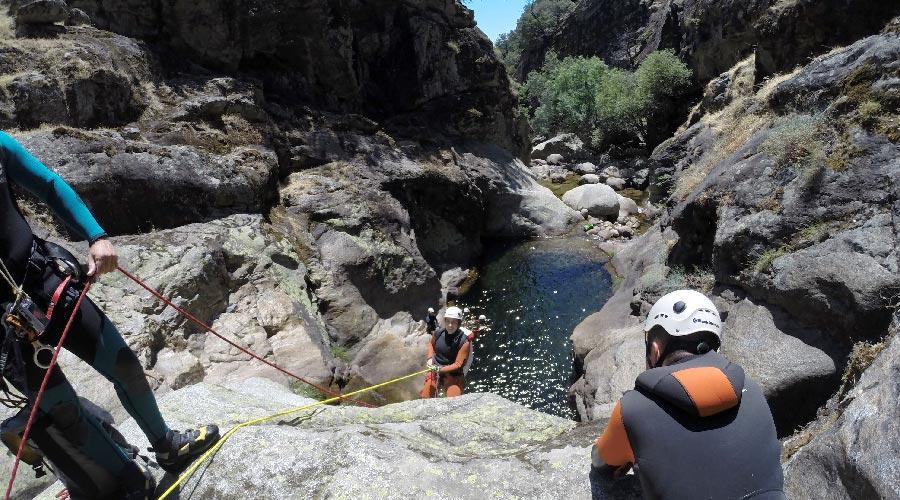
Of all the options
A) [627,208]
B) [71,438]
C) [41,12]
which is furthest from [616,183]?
[71,438]

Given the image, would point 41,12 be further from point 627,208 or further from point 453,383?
point 627,208

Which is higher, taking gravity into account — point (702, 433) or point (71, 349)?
point (71, 349)

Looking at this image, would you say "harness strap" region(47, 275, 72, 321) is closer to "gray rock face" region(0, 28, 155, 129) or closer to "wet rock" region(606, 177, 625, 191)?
"gray rock face" region(0, 28, 155, 129)

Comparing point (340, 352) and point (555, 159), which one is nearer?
point (340, 352)

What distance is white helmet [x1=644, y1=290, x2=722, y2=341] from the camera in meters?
3.06

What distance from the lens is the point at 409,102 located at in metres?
26.6

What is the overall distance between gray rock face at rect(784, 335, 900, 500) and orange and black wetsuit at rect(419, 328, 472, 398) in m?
6.87

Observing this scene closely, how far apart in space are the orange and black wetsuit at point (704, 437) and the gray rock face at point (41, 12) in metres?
18.2

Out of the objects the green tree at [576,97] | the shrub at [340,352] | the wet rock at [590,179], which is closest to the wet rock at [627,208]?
the wet rock at [590,179]

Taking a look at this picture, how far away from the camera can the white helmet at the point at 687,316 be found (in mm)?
3064

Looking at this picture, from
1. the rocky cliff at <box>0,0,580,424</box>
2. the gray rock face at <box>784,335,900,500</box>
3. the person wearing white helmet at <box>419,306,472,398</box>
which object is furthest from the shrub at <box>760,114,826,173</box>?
the rocky cliff at <box>0,0,580,424</box>

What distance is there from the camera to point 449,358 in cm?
1052

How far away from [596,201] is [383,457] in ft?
85.2

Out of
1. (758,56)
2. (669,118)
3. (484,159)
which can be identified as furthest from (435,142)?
(669,118)
